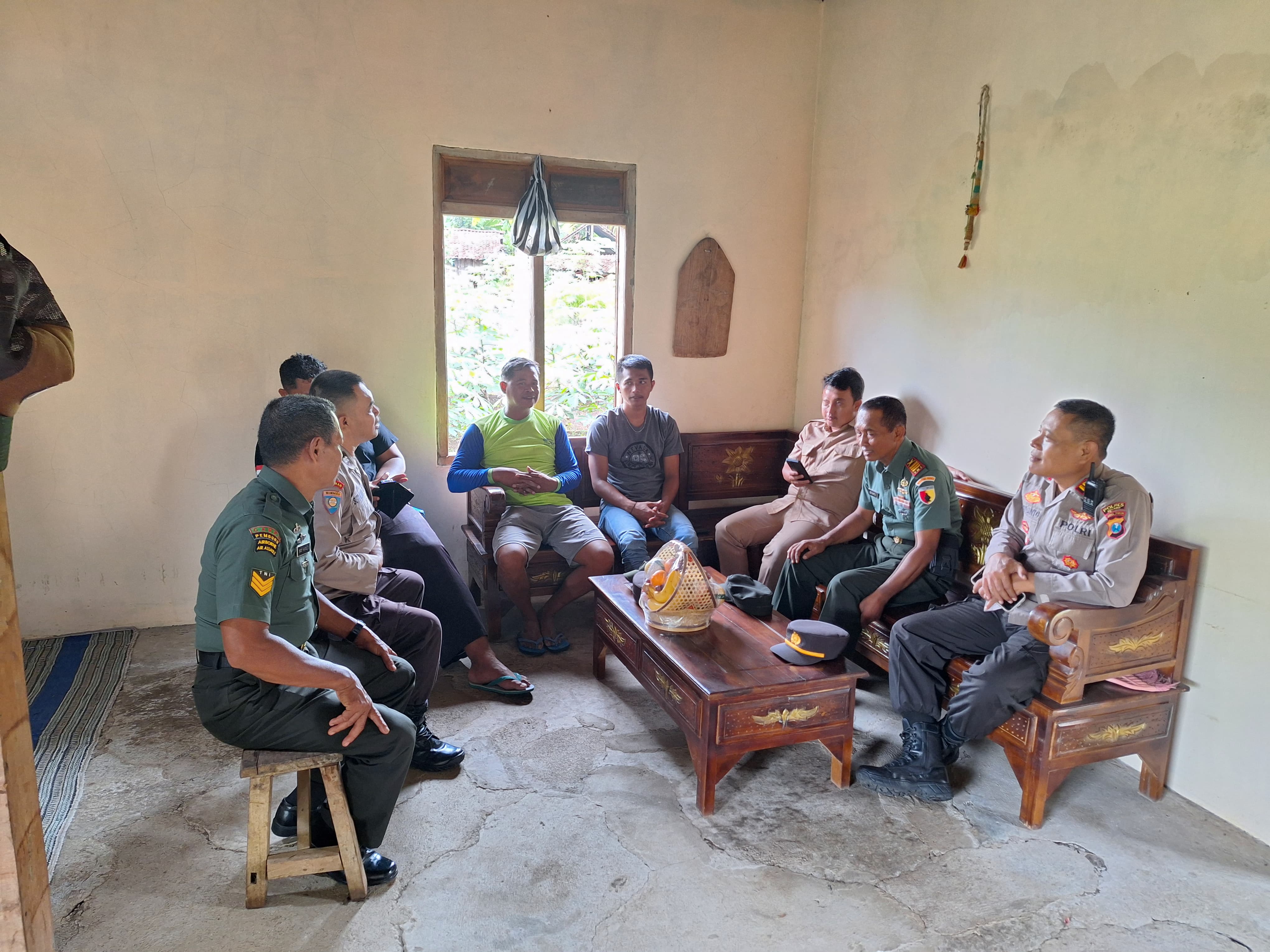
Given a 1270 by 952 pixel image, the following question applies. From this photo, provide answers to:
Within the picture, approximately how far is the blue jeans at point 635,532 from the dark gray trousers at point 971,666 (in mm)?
1285

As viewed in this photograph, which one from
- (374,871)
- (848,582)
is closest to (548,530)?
(848,582)

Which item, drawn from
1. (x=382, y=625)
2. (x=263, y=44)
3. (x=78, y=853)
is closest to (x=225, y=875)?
(x=78, y=853)

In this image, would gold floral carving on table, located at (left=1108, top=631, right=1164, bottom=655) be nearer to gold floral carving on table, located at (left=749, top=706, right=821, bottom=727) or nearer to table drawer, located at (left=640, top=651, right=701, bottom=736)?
gold floral carving on table, located at (left=749, top=706, right=821, bottom=727)

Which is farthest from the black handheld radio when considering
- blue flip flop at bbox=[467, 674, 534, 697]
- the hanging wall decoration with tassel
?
blue flip flop at bbox=[467, 674, 534, 697]

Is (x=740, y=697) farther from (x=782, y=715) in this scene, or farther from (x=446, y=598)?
(x=446, y=598)

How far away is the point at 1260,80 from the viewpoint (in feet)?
8.55

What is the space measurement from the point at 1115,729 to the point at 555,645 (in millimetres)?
2309

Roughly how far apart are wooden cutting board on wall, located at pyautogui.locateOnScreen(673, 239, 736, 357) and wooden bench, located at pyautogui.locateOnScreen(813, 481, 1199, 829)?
8.35ft

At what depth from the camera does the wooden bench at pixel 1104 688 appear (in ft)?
8.68

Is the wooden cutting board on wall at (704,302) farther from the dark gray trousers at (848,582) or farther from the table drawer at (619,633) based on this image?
the table drawer at (619,633)

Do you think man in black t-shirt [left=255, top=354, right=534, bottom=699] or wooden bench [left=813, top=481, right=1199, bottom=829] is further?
man in black t-shirt [left=255, top=354, right=534, bottom=699]

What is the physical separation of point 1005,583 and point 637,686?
5.14ft

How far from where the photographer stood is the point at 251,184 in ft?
13.3

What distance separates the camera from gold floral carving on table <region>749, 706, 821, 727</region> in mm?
2691
